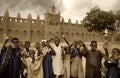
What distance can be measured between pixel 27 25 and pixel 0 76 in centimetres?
4199

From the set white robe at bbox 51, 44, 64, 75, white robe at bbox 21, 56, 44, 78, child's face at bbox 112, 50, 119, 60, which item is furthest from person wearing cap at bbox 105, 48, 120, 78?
white robe at bbox 21, 56, 44, 78

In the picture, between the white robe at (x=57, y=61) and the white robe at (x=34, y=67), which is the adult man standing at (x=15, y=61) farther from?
the white robe at (x=57, y=61)

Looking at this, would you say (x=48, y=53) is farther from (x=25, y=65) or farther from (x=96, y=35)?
(x=96, y=35)

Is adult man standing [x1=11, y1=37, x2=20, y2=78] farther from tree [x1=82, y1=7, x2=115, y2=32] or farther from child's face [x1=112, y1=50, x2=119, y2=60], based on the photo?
tree [x1=82, y1=7, x2=115, y2=32]

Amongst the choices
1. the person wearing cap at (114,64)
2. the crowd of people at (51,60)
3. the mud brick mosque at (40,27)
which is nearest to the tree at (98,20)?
the mud brick mosque at (40,27)

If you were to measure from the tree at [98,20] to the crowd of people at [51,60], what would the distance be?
1764 inches

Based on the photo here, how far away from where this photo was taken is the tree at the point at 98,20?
54094mm

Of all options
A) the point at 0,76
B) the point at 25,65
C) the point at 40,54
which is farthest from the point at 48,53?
the point at 0,76

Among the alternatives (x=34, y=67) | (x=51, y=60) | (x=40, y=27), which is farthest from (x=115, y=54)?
(x=40, y=27)

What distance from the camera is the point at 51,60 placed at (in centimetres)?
911

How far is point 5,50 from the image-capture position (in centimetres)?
836

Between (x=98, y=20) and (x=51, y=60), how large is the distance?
45.8 meters

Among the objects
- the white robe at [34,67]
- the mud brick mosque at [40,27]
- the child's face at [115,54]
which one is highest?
the mud brick mosque at [40,27]

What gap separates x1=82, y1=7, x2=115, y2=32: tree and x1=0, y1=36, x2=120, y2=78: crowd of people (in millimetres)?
44809
